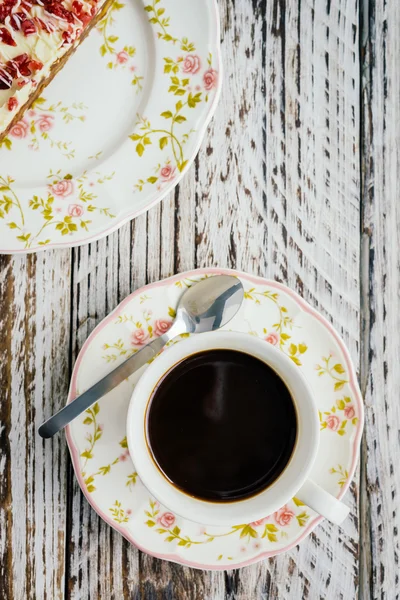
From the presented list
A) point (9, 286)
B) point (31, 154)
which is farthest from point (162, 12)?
point (9, 286)

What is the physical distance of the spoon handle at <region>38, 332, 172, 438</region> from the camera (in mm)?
986

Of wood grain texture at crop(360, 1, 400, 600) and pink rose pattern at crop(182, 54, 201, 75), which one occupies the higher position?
pink rose pattern at crop(182, 54, 201, 75)

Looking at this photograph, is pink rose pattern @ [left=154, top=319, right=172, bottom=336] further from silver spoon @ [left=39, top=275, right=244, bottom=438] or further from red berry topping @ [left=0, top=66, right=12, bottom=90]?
red berry topping @ [left=0, top=66, right=12, bottom=90]

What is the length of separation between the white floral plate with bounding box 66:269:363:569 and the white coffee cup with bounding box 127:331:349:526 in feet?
0.24

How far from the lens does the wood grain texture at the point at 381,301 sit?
1.14 metres

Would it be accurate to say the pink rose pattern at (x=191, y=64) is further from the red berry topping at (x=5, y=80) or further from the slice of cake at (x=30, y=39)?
the red berry topping at (x=5, y=80)

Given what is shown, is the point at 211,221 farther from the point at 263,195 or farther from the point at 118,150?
the point at 118,150

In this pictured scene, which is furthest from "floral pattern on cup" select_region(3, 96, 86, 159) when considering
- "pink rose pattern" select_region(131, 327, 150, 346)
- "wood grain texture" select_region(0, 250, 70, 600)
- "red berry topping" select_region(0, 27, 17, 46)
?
"pink rose pattern" select_region(131, 327, 150, 346)

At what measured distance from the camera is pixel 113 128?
110 centimetres

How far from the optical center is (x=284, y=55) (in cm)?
114

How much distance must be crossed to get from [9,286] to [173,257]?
298 mm

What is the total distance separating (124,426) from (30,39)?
0.66 m

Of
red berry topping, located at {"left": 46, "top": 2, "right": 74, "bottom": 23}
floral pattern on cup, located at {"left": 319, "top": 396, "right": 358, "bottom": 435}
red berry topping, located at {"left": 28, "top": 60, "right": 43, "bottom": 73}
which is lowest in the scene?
floral pattern on cup, located at {"left": 319, "top": 396, "right": 358, "bottom": 435}

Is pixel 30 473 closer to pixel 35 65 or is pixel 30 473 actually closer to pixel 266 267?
pixel 266 267
